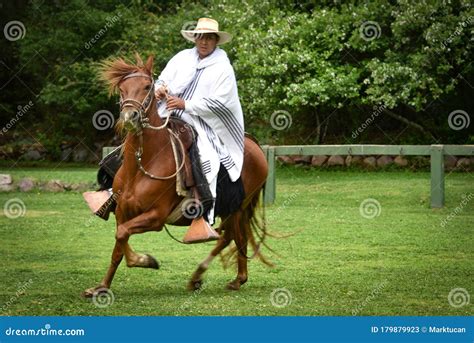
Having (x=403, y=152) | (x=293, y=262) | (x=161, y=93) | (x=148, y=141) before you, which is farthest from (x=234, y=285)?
(x=403, y=152)

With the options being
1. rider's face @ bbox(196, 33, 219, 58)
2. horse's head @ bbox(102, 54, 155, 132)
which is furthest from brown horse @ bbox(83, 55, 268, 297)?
rider's face @ bbox(196, 33, 219, 58)

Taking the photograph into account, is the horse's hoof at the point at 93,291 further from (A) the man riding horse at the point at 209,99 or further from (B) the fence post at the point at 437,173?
(B) the fence post at the point at 437,173

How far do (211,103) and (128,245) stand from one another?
1648 mm

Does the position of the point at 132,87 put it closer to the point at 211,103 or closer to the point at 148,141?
the point at 148,141

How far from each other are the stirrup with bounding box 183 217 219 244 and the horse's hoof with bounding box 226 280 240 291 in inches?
35.3

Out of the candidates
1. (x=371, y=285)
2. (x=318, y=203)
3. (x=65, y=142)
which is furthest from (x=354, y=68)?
(x=371, y=285)

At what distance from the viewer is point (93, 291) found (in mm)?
8547

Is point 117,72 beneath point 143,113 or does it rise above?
above

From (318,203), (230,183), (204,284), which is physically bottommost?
(318,203)

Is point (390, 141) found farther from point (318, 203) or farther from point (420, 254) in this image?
point (420, 254)

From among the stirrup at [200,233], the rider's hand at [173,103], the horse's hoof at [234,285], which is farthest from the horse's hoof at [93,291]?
the rider's hand at [173,103]

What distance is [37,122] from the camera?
3059 centimetres

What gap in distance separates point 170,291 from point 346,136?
52.8 ft

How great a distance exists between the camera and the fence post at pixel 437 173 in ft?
52.0
